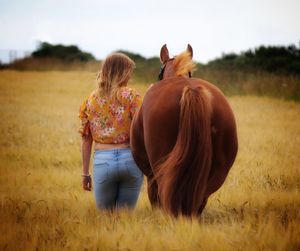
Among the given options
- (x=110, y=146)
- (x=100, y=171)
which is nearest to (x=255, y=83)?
(x=110, y=146)

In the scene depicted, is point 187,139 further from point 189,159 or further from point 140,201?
point 140,201

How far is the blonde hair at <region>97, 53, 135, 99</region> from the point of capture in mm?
4539

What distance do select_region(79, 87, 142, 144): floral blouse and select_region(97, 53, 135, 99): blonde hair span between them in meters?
0.05

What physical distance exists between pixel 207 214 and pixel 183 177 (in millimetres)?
1037

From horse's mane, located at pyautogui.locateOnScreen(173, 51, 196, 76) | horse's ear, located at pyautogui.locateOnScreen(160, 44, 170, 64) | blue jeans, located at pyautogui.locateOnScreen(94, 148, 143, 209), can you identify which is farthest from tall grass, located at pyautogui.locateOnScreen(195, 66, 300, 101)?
blue jeans, located at pyautogui.locateOnScreen(94, 148, 143, 209)

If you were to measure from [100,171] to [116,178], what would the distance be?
0.16 meters

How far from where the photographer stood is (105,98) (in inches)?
180

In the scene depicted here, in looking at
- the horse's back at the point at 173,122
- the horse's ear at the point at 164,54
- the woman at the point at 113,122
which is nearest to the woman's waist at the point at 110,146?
the woman at the point at 113,122

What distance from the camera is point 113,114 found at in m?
4.58

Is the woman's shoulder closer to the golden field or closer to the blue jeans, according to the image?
the blue jeans

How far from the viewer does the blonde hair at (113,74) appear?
454 cm

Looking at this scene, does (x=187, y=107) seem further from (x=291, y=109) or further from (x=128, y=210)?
(x=291, y=109)

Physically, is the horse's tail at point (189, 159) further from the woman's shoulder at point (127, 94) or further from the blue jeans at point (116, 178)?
the woman's shoulder at point (127, 94)

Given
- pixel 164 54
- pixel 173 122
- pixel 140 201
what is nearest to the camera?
pixel 173 122
